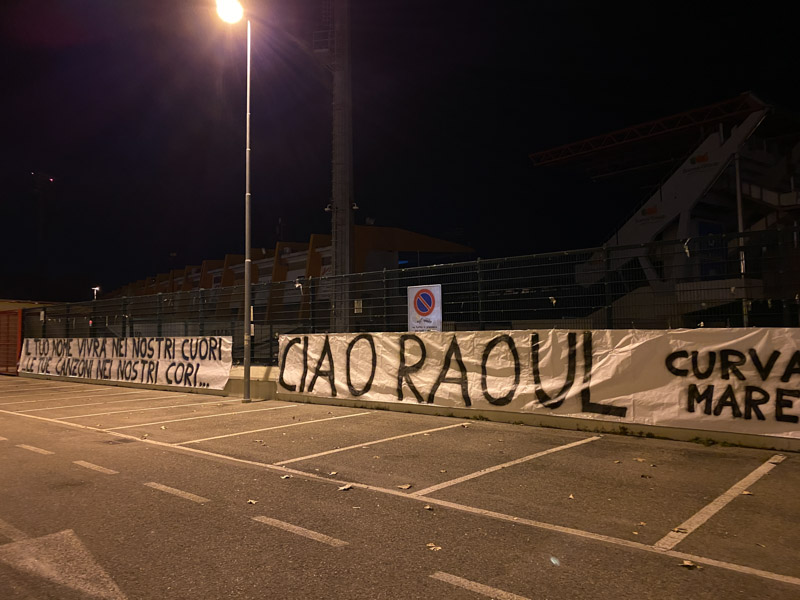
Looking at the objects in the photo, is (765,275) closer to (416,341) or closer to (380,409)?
(416,341)

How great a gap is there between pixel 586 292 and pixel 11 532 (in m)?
8.40

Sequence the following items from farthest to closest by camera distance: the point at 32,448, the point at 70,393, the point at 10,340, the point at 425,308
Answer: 1. the point at 10,340
2. the point at 70,393
3. the point at 425,308
4. the point at 32,448

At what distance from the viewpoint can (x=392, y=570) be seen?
352 centimetres

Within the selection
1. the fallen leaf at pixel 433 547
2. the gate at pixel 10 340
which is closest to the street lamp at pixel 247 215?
the fallen leaf at pixel 433 547

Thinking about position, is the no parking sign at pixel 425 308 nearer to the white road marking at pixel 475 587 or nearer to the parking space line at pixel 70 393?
the white road marking at pixel 475 587

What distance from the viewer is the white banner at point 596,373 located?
729 centimetres

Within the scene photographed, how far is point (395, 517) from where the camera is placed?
4.64 meters

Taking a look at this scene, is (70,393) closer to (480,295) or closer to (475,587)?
(480,295)

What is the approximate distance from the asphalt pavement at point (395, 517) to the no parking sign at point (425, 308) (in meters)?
3.12

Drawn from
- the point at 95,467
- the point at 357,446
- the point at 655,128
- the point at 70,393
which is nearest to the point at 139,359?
the point at 70,393

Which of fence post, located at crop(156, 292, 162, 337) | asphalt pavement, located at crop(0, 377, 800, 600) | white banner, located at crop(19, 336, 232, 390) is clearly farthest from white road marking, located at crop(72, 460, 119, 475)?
fence post, located at crop(156, 292, 162, 337)

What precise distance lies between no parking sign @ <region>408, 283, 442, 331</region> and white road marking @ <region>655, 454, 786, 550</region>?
6.21m

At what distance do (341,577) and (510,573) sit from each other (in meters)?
1.08

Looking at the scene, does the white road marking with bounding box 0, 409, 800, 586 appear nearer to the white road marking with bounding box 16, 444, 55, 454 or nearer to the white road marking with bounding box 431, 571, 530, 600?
the white road marking with bounding box 431, 571, 530, 600
